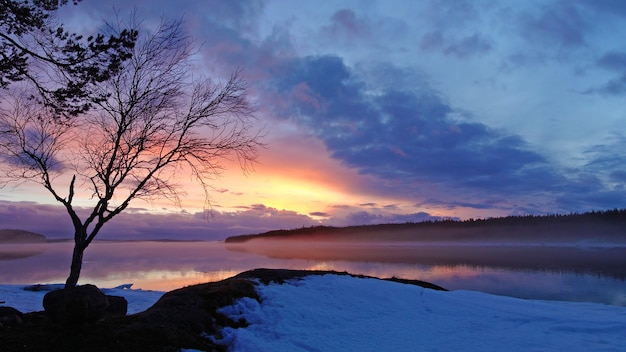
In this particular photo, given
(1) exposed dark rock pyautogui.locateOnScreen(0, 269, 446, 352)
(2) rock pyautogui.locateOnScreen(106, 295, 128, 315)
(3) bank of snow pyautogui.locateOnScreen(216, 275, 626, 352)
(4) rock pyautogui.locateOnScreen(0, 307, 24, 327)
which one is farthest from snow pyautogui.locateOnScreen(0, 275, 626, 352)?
(4) rock pyautogui.locateOnScreen(0, 307, 24, 327)

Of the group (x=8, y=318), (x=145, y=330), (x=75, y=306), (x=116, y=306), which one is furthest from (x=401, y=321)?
(x=8, y=318)

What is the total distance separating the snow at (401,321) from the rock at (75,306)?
306cm

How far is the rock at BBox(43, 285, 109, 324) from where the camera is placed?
8.84 meters

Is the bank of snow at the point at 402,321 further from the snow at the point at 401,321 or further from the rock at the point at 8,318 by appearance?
the rock at the point at 8,318

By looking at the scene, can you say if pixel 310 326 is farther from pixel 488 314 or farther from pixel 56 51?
pixel 56 51

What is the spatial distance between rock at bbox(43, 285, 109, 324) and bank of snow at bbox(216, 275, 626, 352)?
10.2 ft

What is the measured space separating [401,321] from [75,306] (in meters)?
9.58

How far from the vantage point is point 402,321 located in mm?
13445

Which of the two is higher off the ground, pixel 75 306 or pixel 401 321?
pixel 75 306

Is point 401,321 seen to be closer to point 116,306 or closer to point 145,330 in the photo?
point 145,330

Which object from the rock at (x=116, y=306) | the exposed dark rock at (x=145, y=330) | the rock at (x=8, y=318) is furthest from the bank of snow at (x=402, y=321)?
the rock at (x=8, y=318)

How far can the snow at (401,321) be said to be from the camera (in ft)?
35.8

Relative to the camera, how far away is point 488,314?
48.3ft

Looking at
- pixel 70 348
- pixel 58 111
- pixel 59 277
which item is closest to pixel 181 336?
pixel 70 348
